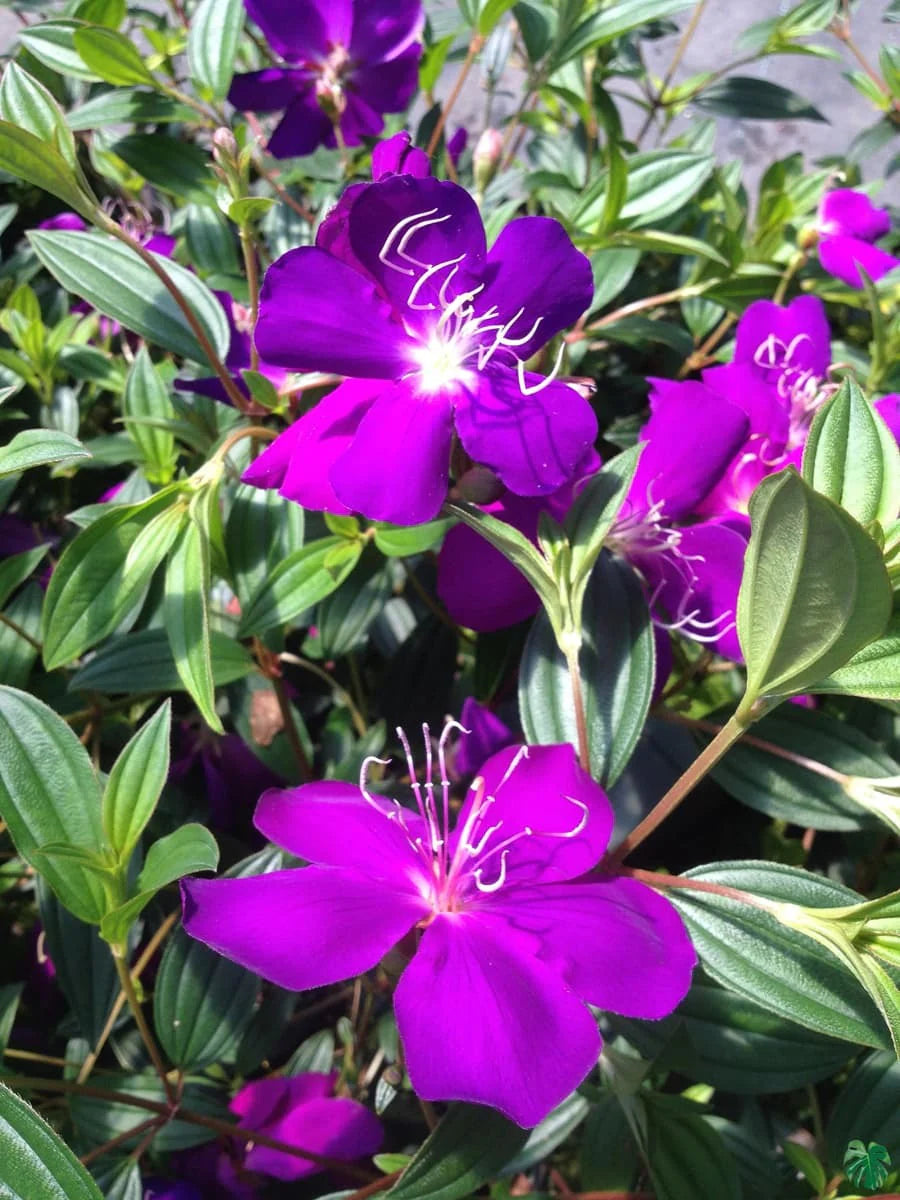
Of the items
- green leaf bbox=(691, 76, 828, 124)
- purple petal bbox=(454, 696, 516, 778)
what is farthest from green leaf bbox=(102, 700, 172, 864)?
green leaf bbox=(691, 76, 828, 124)

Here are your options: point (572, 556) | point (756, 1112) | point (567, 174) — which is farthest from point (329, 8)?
point (756, 1112)

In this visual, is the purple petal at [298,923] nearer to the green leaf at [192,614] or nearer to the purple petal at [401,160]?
the green leaf at [192,614]

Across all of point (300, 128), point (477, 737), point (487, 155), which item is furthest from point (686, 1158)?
point (300, 128)

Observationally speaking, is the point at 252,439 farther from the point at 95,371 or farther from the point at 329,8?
the point at 329,8

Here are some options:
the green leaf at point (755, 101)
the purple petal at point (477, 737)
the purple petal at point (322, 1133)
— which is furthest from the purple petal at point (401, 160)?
the green leaf at point (755, 101)

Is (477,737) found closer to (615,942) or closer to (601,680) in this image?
(601,680)

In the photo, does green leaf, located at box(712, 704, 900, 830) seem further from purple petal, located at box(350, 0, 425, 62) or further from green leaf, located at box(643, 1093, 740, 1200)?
purple petal, located at box(350, 0, 425, 62)
